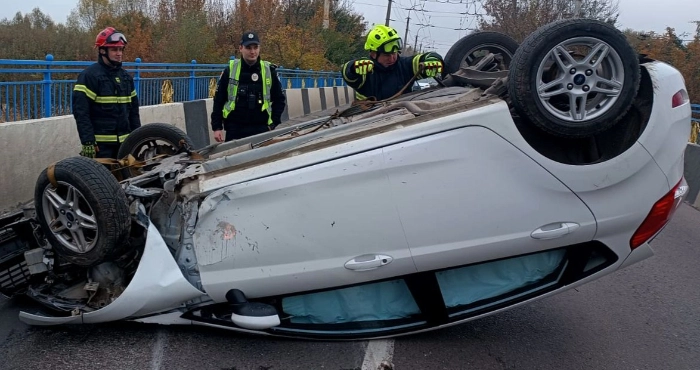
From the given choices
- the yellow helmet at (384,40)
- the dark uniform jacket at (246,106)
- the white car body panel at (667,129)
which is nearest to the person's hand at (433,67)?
the yellow helmet at (384,40)

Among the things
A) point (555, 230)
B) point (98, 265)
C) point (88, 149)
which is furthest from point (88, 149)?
point (555, 230)

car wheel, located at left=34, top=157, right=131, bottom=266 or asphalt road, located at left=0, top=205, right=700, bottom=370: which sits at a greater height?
car wheel, located at left=34, top=157, right=131, bottom=266

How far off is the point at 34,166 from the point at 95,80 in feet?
4.48

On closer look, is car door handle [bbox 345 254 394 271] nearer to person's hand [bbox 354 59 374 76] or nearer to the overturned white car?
the overturned white car

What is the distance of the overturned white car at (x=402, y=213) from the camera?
10.9 feet

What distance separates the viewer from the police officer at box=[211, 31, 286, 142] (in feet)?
19.5

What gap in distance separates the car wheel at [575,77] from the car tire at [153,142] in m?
2.66

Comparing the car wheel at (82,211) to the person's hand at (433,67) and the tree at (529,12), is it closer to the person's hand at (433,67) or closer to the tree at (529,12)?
the person's hand at (433,67)

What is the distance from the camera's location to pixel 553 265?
12.1 ft

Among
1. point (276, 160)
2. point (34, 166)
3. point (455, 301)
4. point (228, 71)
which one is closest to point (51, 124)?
point (34, 166)

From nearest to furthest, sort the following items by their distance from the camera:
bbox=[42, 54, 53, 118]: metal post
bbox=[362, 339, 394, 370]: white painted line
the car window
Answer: bbox=[362, 339, 394, 370]: white painted line, the car window, bbox=[42, 54, 53, 118]: metal post

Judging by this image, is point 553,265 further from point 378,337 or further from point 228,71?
point 228,71

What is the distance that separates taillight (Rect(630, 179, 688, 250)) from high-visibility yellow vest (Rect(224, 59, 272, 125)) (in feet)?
11.6

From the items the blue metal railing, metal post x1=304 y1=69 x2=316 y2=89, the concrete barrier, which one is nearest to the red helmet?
the concrete barrier
